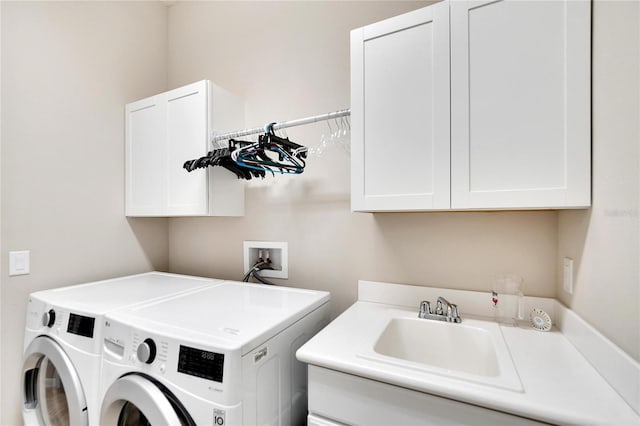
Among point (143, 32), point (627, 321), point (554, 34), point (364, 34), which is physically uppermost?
point (143, 32)

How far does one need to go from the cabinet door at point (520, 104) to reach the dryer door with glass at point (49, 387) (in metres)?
1.72

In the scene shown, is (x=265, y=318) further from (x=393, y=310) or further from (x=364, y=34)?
(x=364, y=34)

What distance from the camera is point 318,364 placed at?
94 centimetres

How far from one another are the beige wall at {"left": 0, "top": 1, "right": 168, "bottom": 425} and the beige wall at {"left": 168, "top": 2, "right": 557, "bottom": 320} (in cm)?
34

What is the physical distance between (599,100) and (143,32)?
2.72m

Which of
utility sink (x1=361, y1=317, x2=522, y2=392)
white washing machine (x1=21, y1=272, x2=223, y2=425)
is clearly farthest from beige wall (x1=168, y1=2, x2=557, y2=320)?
white washing machine (x1=21, y1=272, x2=223, y2=425)

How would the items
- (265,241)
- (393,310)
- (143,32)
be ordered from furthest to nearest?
(143,32) < (265,241) < (393,310)

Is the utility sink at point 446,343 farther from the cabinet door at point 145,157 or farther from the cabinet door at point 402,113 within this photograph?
the cabinet door at point 145,157

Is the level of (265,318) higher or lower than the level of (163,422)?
higher

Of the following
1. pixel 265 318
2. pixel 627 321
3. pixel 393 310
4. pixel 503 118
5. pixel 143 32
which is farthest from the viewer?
pixel 143 32

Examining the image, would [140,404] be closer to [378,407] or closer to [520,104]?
[378,407]

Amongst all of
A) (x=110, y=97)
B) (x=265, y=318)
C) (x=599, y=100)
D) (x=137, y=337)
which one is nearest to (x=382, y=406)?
(x=265, y=318)

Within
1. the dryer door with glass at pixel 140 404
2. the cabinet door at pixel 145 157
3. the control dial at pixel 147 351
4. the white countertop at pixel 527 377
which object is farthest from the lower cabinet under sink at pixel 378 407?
the cabinet door at pixel 145 157

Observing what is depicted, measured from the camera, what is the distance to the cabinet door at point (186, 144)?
5.47 feet
